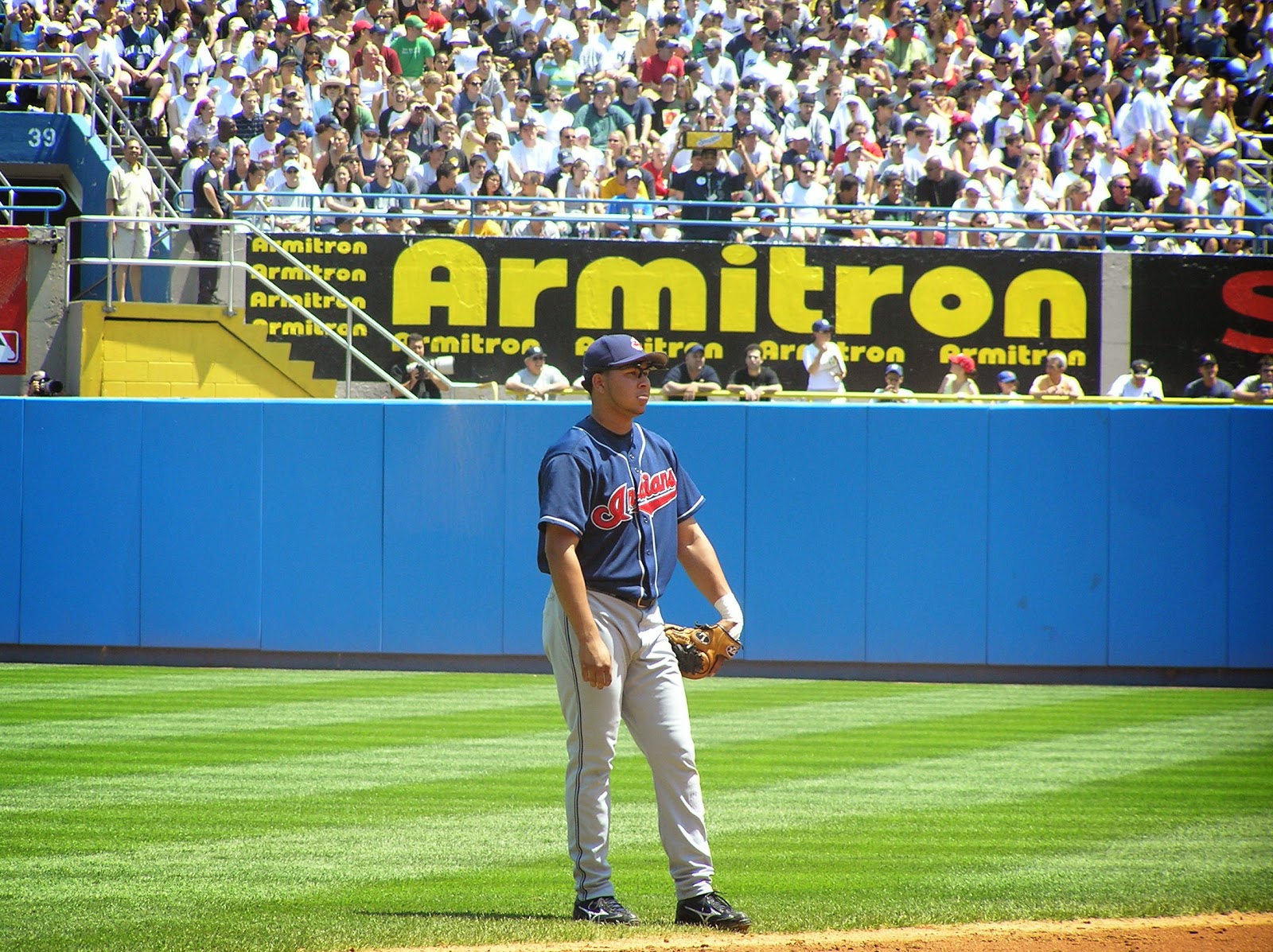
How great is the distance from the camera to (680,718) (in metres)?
4.79

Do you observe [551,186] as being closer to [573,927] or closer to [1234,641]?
[1234,641]

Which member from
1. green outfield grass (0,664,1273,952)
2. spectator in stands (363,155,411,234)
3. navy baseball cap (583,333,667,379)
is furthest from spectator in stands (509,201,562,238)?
navy baseball cap (583,333,667,379)

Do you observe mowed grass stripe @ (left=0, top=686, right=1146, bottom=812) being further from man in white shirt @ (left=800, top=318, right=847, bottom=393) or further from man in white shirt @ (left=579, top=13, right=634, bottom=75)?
man in white shirt @ (left=579, top=13, right=634, bottom=75)

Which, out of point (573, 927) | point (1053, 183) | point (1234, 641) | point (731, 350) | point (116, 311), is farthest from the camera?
point (1053, 183)

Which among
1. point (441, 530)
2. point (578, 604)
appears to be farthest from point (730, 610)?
point (441, 530)

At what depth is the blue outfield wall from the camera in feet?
42.7

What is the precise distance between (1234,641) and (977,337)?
4.96 meters

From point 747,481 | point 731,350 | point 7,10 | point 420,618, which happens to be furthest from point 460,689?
point 7,10

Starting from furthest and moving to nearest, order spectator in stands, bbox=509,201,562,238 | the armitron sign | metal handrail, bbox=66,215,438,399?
spectator in stands, bbox=509,201,562,238 → the armitron sign → metal handrail, bbox=66,215,438,399

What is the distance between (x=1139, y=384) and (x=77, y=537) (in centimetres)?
1133

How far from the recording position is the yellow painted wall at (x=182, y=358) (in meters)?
15.0

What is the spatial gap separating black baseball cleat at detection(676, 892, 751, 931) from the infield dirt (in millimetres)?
61

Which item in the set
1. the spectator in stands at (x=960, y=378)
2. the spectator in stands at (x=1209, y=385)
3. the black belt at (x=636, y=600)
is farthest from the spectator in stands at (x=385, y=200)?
the black belt at (x=636, y=600)

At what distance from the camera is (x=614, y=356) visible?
Answer: 4.83 m
